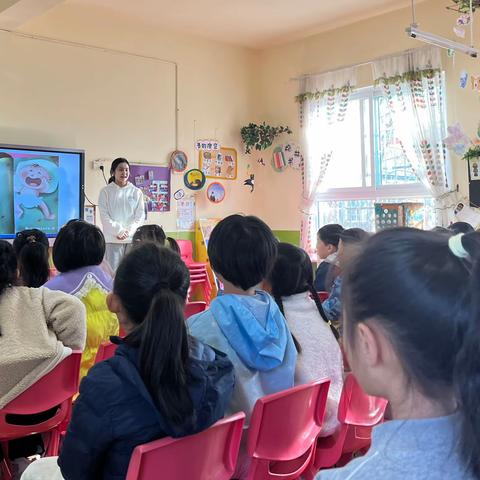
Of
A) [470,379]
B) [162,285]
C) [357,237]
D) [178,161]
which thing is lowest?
[470,379]

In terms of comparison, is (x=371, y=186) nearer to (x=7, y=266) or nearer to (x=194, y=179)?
(x=194, y=179)

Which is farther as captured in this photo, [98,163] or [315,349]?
[98,163]

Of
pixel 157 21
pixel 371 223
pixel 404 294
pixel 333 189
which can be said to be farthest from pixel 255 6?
pixel 404 294

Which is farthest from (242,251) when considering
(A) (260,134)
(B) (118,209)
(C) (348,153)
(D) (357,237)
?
(A) (260,134)

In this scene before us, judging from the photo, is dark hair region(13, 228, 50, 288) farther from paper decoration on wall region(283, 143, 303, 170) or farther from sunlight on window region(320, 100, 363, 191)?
paper decoration on wall region(283, 143, 303, 170)

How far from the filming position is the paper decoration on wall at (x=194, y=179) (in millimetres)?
6730

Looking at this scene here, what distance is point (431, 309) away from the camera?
774mm

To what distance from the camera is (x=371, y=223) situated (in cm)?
637

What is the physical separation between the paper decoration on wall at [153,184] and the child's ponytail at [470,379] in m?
5.74

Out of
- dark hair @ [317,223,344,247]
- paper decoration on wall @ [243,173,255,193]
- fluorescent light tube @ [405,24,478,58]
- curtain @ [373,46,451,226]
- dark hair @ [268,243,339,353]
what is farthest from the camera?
paper decoration on wall @ [243,173,255,193]

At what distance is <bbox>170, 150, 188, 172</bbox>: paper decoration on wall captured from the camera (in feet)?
21.5

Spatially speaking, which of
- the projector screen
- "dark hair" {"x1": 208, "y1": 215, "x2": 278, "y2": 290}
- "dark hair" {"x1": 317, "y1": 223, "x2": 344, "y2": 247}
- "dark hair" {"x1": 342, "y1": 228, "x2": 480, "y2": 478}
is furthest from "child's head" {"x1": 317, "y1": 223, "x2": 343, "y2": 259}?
"dark hair" {"x1": 342, "y1": 228, "x2": 480, "y2": 478}

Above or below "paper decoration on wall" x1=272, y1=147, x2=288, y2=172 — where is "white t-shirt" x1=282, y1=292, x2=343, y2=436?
below

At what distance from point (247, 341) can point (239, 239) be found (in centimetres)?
35
